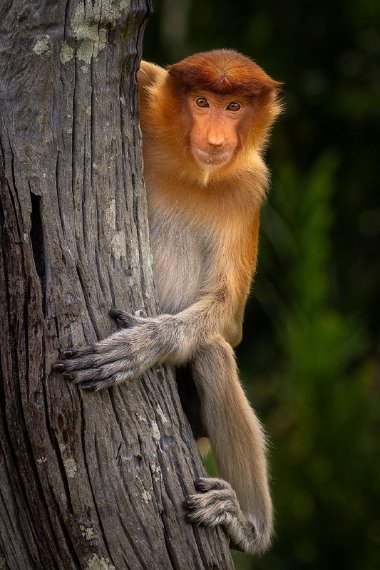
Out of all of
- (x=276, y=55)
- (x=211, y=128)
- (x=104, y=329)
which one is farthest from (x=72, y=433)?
(x=276, y=55)

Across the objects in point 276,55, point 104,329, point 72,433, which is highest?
point 276,55

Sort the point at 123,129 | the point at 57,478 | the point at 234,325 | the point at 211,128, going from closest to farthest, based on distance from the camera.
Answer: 1. the point at 57,478
2. the point at 123,129
3. the point at 211,128
4. the point at 234,325

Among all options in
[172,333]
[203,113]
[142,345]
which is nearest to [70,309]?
[142,345]

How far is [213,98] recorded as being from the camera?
4598 mm

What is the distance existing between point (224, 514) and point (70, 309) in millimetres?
1126

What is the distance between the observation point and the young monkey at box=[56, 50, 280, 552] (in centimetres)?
459

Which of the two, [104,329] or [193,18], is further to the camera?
[193,18]

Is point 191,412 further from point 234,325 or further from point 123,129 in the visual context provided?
point 123,129

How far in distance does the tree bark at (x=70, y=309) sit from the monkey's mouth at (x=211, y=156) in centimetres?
61

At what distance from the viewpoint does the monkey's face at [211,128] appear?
15.1 ft

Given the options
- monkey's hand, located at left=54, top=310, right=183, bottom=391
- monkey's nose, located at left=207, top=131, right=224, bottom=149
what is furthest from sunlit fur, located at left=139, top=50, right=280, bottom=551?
monkey's hand, located at left=54, top=310, right=183, bottom=391

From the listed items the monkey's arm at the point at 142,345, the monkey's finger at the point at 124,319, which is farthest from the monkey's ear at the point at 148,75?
the monkey's finger at the point at 124,319

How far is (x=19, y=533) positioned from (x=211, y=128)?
1881 mm

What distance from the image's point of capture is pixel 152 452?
399 centimetres
